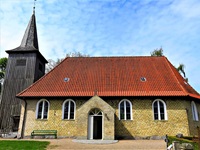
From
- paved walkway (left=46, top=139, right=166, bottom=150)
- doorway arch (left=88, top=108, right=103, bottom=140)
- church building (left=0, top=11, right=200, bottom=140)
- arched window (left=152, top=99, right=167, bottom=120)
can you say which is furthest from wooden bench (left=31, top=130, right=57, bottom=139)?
arched window (left=152, top=99, right=167, bottom=120)

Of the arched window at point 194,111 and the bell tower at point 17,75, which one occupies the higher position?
the bell tower at point 17,75

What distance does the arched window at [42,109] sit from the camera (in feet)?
59.9

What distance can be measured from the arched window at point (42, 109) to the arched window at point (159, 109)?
10778 millimetres

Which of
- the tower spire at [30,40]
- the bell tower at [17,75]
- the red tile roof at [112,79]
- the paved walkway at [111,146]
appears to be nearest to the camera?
the paved walkway at [111,146]

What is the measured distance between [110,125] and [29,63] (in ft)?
43.9

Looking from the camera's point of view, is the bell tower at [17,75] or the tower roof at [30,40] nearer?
the bell tower at [17,75]

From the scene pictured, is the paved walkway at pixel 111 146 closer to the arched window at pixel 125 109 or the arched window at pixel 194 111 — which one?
the arched window at pixel 125 109

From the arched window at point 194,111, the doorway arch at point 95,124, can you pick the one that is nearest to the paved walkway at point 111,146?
the doorway arch at point 95,124

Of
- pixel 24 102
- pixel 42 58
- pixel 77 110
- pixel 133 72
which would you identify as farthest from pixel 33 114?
pixel 133 72

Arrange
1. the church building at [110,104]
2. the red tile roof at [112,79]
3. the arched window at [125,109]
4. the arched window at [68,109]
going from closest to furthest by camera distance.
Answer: the church building at [110,104] → the arched window at [125,109] → the arched window at [68,109] → the red tile roof at [112,79]

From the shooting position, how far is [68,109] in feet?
59.8

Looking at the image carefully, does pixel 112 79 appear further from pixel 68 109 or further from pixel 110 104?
pixel 68 109

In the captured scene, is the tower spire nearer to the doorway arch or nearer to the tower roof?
the tower roof

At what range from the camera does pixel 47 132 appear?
689 inches
